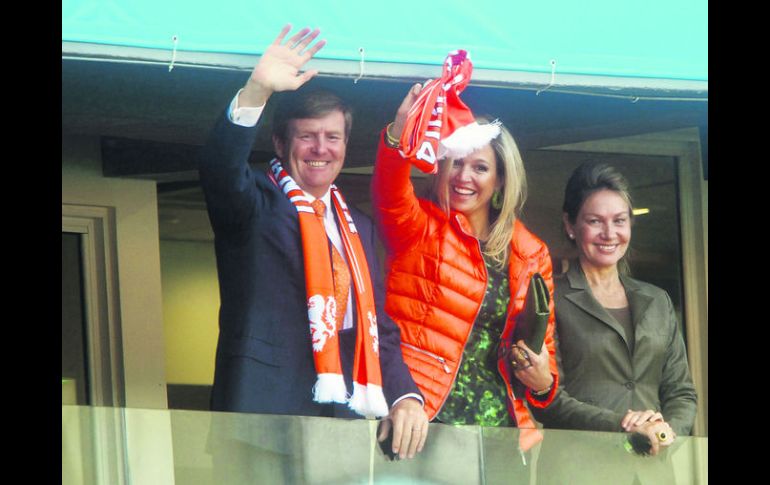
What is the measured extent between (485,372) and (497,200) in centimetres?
71

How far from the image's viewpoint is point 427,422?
17.3 feet

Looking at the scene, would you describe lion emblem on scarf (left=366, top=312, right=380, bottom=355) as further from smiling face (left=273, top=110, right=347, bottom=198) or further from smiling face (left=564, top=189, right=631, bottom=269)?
smiling face (left=564, top=189, right=631, bottom=269)

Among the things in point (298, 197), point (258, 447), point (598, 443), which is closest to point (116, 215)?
point (298, 197)

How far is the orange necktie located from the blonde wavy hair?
526mm

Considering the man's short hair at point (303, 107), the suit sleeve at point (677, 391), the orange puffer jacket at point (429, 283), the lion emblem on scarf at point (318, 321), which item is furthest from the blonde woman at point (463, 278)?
the suit sleeve at point (677, 391)

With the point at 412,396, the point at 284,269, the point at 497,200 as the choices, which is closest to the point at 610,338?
the point at 497,200

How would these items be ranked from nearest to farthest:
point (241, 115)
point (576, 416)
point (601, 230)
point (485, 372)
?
point (241, 115)
point (485, 372)
point (576, 416)
point (601, 230)

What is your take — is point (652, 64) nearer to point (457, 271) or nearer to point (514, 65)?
point (514, 65)

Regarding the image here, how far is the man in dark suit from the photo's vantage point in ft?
16.8

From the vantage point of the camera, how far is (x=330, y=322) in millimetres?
5238

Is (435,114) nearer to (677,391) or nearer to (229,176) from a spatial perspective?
(229,176)

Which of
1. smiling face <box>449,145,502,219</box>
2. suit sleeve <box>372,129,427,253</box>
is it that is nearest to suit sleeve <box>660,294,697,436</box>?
smiling face <box>449,145,502,219</box>

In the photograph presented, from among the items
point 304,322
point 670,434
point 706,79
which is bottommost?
point 670,434

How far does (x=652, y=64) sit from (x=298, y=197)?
5.07 feet
